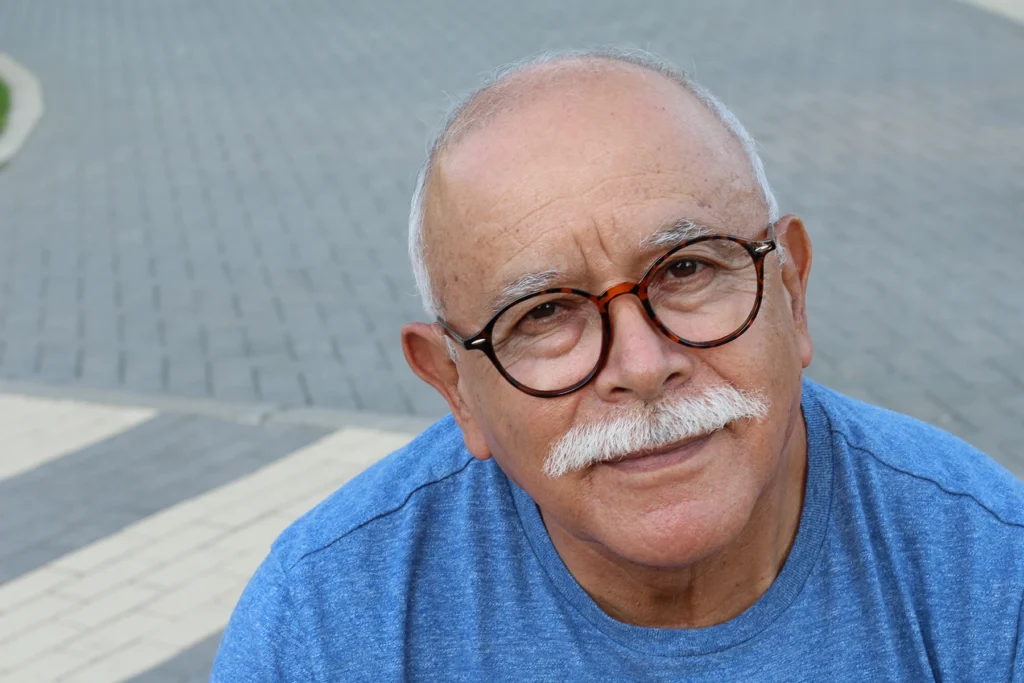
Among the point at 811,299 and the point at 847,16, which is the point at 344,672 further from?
the point at 847,16

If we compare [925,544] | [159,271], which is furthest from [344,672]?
[159,271]

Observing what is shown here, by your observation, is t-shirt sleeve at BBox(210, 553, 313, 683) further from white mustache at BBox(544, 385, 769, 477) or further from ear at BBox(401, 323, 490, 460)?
white mustache at BBox(544, 385, 769, 477)

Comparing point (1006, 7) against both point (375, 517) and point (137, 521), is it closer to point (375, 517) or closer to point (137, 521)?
point (137, 521)

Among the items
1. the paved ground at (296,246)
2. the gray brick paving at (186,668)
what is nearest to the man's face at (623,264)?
the paved ground at (296,246)

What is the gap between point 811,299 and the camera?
24.0ft

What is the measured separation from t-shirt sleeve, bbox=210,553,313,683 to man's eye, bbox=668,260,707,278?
762mm

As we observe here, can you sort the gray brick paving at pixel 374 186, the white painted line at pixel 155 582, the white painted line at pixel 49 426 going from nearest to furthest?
the white painted line at pixel 155 582 → the white painted line at pixel 49 426 → the gray brick paving at pixel 374 186

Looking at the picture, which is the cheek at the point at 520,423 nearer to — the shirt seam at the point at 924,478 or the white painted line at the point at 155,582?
the shirt seam at the point at 924,478

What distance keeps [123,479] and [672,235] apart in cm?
440

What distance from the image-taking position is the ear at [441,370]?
2.11 metres

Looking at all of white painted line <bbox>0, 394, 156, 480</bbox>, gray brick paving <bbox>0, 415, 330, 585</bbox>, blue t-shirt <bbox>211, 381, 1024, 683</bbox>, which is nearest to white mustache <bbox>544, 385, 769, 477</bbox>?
blue t-shirt <bbox>211, 381, 1024, 683</bbox>

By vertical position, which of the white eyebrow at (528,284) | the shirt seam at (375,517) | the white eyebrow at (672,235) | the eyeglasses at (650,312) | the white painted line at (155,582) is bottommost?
the shirt seam at (375,517)

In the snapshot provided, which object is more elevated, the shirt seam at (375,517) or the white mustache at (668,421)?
the shirt seam at (375,517)

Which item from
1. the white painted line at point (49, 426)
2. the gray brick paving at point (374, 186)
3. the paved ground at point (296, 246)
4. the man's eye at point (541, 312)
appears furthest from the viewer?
the gray brick paving at point (374, 186)
